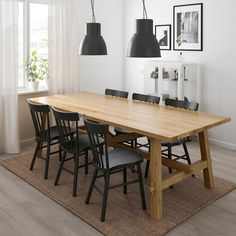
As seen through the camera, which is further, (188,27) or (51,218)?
(188,27)

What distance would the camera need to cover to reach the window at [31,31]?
5168 mm

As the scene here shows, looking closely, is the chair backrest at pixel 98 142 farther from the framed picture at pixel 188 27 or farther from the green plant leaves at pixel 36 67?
the framed picture at pixel 188 27

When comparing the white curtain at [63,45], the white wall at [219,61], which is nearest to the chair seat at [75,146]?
the white curtain at [63,45]

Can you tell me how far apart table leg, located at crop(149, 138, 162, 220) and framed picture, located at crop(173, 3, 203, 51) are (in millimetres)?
2754

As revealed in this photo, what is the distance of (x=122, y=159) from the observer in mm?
3174

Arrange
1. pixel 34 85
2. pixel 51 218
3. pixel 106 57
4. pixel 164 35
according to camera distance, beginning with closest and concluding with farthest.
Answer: pixel 51 218
pixel 34 85
pixel 164 35
pixel 106 57

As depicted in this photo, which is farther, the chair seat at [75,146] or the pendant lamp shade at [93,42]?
the pendant lamp shade at [93,42]

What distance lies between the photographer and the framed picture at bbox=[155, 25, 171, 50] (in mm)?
5648

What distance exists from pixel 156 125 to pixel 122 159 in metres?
0.45

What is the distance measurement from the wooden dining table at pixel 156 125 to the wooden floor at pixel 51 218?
0.33m

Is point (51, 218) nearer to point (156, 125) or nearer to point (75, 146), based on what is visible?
point (75, 146)

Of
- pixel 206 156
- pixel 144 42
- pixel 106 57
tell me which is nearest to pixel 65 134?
pixel 144 42

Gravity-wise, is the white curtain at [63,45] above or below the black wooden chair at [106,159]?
above

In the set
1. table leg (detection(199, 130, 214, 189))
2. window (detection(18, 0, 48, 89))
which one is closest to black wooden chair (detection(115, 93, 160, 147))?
table leg (detection(199, 130, 214, 189))
